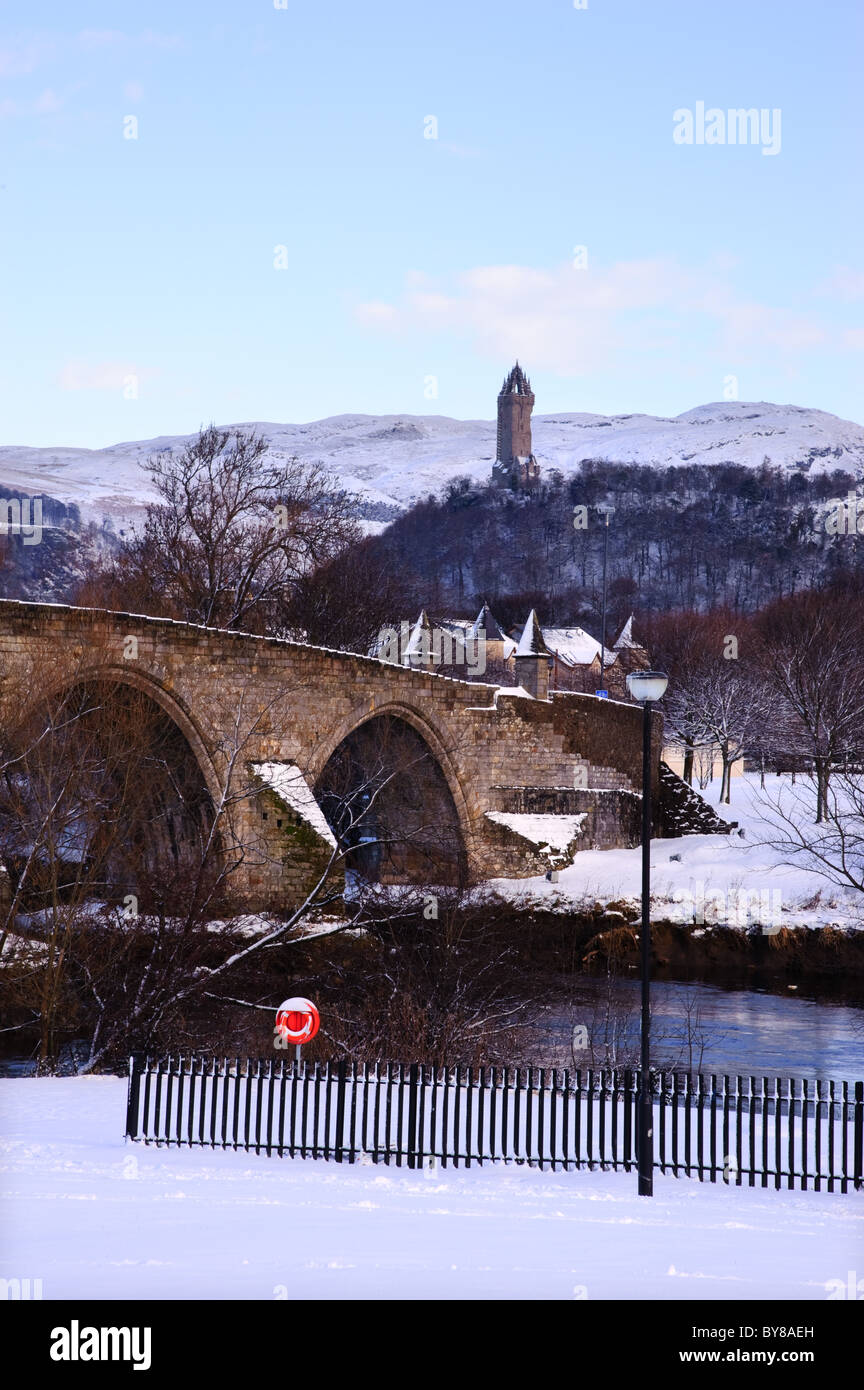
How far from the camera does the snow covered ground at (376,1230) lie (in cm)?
742

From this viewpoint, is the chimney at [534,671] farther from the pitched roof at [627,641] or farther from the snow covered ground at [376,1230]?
the pitched roof at [627,641]

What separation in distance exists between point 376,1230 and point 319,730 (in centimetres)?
1797

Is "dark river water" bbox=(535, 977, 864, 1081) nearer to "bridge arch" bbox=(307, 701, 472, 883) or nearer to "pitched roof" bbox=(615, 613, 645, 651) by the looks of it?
"bridge arch" bbox=(307, 701, 472, 883)

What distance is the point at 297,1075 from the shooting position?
11438 millimetres

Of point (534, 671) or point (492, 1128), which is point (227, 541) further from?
point (492, 1128)

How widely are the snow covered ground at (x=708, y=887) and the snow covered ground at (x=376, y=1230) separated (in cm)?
1762

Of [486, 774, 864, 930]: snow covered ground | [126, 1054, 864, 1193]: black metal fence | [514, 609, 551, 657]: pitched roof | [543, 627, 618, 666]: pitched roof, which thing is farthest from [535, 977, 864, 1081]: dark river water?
[543, 627, 618, 666]: pitched roof

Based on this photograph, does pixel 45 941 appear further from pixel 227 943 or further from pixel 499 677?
pixel 499 677

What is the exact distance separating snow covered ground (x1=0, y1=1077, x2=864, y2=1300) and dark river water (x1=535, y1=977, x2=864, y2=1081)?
5.73 m

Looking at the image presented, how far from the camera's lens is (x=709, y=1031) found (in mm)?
19500

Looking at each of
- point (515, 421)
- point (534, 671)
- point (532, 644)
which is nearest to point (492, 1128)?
point (534, 671)

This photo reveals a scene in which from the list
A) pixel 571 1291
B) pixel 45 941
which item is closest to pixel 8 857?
pixel 45 941

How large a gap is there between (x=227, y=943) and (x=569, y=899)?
11.5 meters

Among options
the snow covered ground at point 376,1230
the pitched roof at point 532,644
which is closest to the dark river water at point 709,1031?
the snow covered ground at point 376,1230
